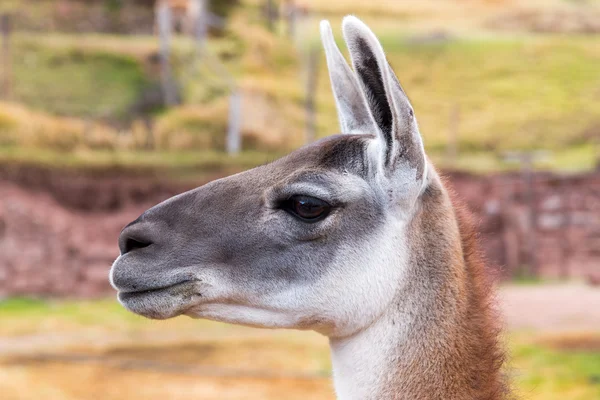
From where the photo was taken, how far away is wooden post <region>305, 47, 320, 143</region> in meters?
14.4

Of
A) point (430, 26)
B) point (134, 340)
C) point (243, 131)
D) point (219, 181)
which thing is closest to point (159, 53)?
point (243, 131)

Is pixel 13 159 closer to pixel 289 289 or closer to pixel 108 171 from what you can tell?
pixel 108 171

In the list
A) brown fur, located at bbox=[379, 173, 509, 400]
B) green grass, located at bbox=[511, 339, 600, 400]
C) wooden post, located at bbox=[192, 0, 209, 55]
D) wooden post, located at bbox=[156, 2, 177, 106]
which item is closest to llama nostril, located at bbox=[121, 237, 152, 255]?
brown fur, located at bbox=[379, 173, 509, 400]

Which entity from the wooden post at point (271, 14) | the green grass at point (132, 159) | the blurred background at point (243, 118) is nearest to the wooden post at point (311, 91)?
the blurred background at point (243, 118)

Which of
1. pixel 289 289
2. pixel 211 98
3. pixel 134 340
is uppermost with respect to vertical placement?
pixel 289 289

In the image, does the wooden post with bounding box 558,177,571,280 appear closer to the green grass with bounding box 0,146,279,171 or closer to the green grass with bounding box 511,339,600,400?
the green grass with bounding box 511,339,600,400

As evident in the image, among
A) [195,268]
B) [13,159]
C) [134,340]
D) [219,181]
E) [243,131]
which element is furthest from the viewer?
[243,131]

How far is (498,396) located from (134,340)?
7984 mm

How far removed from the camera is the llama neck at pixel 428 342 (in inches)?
91.7

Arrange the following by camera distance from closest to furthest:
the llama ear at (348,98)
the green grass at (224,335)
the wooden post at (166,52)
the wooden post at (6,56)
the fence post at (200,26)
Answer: the llama ear at (348,98) < the green grass at (224,335) < the wooden post at (6,56) < the wooden post at (166,52) < the fence post at (200,26)

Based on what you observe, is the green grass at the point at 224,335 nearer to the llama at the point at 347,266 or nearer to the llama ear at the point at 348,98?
the llama ear at the point at 348,98

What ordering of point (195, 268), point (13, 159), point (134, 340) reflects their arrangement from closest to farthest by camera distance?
point (195, 268) < point (134, 340) < point (13, 159)

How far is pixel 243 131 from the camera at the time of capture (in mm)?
14562

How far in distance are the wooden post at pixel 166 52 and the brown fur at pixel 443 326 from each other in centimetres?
1280
